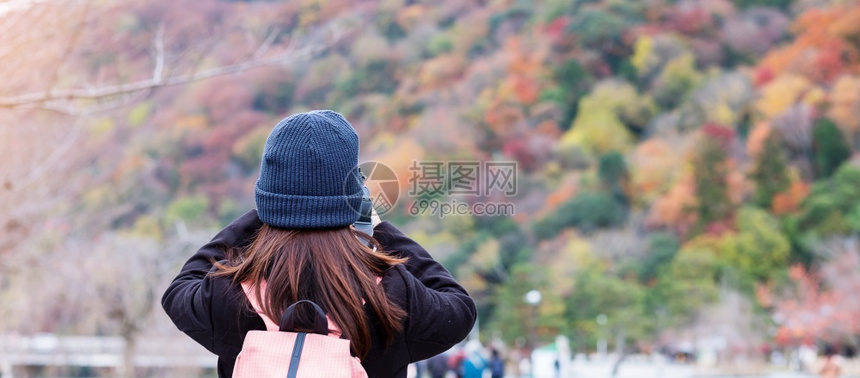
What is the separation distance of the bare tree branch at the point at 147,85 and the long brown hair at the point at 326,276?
7.80 feet

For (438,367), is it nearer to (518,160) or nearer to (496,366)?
(496,366)

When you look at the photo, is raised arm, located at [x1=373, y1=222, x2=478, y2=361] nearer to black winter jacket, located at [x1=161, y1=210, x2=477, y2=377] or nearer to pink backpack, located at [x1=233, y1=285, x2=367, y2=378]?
Answer: black winter jacket, located at [x1=161, y1=210, x2=477, y2=377]

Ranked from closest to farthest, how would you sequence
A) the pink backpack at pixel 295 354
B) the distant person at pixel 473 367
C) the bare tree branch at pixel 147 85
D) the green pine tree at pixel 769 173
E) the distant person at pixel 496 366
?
the pink backpack at pixel 295 354
the bare tree branch at pixel 147 85
the distant person at pixel 473 367
the distant person at pixel 496 366
the green pine tree at pixel 769 173

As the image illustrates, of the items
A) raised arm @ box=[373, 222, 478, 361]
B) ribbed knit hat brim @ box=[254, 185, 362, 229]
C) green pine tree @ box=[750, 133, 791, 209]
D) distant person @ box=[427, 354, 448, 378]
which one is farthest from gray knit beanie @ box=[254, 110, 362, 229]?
green pine tree @ box=[750, 133, 791, 209]

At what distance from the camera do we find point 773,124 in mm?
33438

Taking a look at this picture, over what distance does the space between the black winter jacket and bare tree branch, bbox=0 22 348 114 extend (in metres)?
2.25

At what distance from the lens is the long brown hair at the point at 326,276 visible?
51.4 inches

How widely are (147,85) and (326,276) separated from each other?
8.82ft

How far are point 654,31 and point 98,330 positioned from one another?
3553 centimetres

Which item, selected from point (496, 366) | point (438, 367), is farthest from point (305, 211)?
point (438, 367)

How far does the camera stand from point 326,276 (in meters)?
1.31

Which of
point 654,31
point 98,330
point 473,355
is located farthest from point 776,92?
point 473,355

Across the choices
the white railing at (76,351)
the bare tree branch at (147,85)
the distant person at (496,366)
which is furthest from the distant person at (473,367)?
the white railing at (76,351)

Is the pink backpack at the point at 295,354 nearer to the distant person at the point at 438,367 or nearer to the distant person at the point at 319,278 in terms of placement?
the distant person at the point at 319,278
